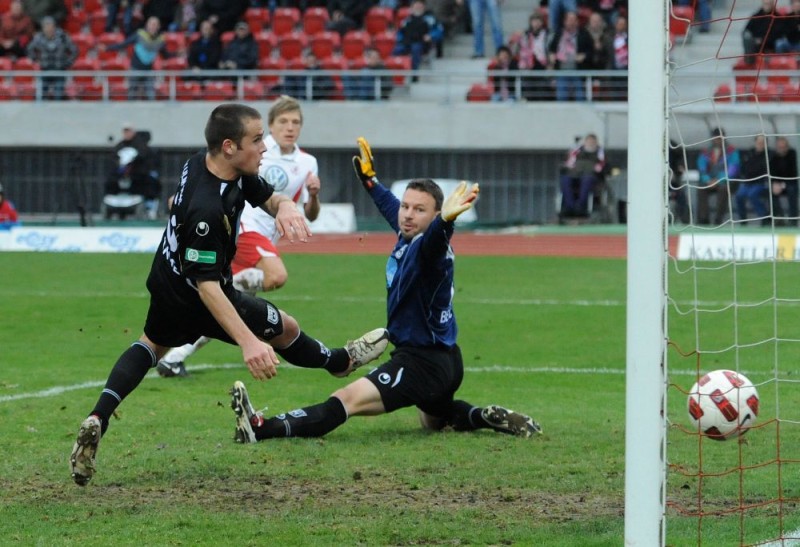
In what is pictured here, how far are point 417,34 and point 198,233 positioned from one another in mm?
23676

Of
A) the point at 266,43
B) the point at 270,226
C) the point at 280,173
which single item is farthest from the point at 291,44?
the point at 270,226

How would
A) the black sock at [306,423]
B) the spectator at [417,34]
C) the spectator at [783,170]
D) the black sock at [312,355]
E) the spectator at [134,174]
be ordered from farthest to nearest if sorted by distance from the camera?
the spectator at [417,34] → the spectator at [134,174] → the spectator at [783,170] → the black sock at [306,423] → the black sock at [312,355]

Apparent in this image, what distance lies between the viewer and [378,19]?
101 feet

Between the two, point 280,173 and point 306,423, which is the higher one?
point 280,173

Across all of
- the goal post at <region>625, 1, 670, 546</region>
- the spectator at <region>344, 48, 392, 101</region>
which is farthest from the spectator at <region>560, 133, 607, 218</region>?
the goal post at <region>625, 1, 670, 546</region>

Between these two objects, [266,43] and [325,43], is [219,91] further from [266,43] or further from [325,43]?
[325,43]

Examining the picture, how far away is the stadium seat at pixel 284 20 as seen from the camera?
3109cm

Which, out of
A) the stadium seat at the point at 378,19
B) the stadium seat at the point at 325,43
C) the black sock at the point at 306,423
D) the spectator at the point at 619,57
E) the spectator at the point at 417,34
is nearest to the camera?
the black sock at the point at 306,423

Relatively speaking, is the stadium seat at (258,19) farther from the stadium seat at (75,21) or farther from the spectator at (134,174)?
the spectator at (134,174)

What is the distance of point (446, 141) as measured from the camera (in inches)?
1107

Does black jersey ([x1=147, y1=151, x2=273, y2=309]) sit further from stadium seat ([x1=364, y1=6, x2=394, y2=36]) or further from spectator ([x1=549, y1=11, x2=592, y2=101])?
stadium seat ([x1=364, y1=6, x2=394, y2=36])

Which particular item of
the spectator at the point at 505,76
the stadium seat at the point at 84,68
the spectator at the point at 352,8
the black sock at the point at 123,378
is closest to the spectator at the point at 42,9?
the stadium seat at the point at 84,68

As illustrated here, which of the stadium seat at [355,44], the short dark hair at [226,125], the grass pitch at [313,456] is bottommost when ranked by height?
the grass pitch at [313,456]

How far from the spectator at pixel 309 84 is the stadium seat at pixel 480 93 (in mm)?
3055
